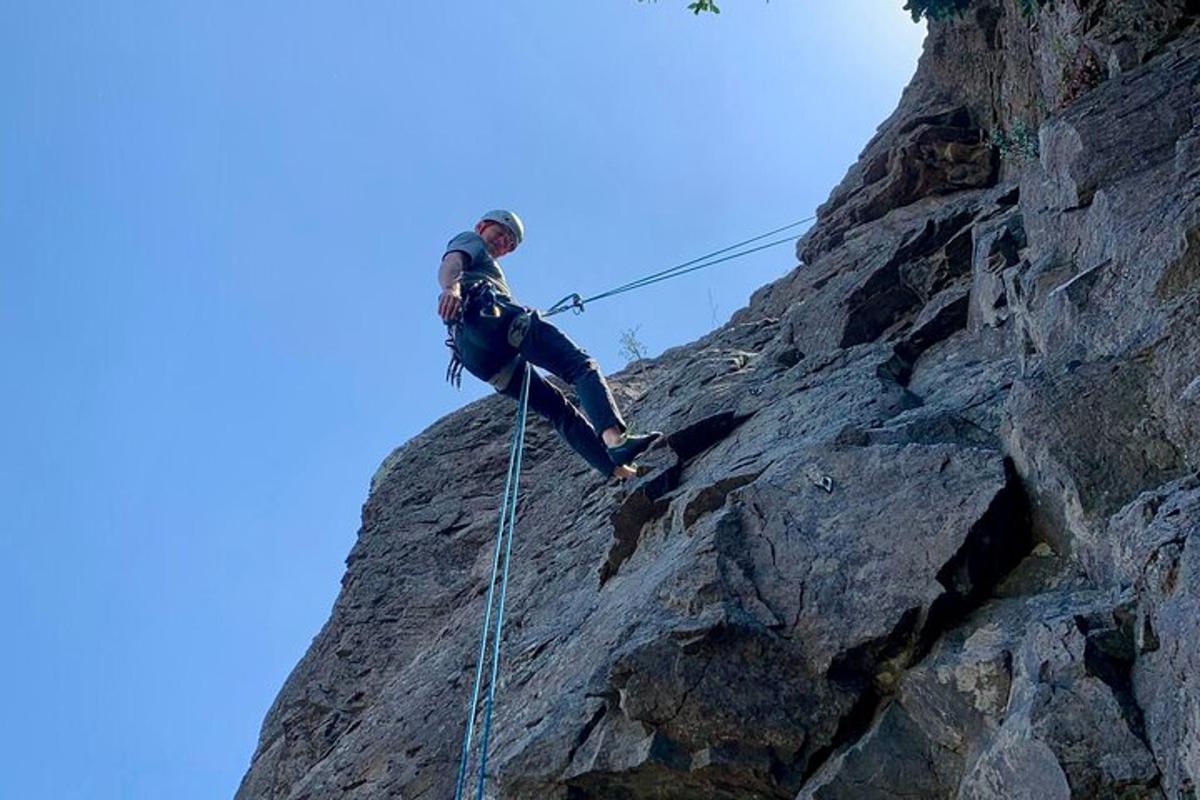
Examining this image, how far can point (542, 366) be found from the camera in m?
8.64

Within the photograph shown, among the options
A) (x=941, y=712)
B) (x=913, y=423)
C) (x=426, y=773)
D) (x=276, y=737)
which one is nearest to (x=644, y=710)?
(x=941, y=712)

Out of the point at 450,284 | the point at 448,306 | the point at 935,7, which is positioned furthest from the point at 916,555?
the point at 935,7

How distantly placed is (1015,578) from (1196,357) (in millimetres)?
1119

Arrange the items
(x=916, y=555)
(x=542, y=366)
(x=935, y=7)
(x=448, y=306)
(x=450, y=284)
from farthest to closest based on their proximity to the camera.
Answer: (x=935, y=7) < (x=542, y=366) < (x=450, y=284) < (x=448, y=306) < (x=916, y=555)

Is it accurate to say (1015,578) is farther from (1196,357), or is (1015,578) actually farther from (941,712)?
(1196,357)

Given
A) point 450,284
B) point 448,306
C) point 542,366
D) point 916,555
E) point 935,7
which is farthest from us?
point 935,7

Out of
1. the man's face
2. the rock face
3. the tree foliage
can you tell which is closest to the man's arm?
the man's face

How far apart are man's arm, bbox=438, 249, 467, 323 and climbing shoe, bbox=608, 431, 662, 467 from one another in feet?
4.45

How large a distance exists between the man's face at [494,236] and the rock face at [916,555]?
5.80 feet

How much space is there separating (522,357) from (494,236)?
107 centimetres

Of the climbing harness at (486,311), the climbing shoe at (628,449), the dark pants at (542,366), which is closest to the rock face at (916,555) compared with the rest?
the climbing shoe at (628,449)

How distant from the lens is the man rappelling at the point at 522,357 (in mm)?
8398

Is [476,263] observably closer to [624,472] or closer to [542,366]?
[542,366]

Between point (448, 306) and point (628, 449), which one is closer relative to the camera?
point (448, 306)
